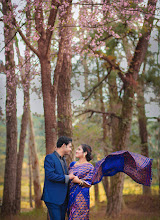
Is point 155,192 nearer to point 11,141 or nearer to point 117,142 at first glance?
point 117,142

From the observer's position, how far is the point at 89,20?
6.16m

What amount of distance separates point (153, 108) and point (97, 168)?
8.36 meters

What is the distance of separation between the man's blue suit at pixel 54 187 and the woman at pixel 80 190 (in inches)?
4.0

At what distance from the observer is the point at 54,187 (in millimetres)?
3369

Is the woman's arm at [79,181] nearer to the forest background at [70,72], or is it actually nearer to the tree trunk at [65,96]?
the forest background at [70,72]

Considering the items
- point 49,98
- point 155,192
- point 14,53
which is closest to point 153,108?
point 155,192

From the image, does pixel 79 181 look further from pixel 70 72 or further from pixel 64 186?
pixel 70 72

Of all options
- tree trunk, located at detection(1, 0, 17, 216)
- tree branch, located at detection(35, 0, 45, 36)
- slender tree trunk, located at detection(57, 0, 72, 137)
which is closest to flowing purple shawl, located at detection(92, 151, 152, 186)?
slender tree trunk, located at detection(57, 0, 72, 137)

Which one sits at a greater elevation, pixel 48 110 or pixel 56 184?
pixel 48 110

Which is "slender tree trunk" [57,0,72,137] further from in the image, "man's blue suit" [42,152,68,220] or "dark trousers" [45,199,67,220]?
"dark trousers" [45,199,67,220]

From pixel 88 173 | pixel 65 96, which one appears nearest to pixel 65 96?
pixel 65 96

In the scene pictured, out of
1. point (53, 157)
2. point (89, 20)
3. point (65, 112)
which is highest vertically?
point (89, 20)

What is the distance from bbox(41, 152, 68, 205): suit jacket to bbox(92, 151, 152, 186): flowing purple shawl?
39 cm

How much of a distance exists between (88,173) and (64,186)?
34cm
